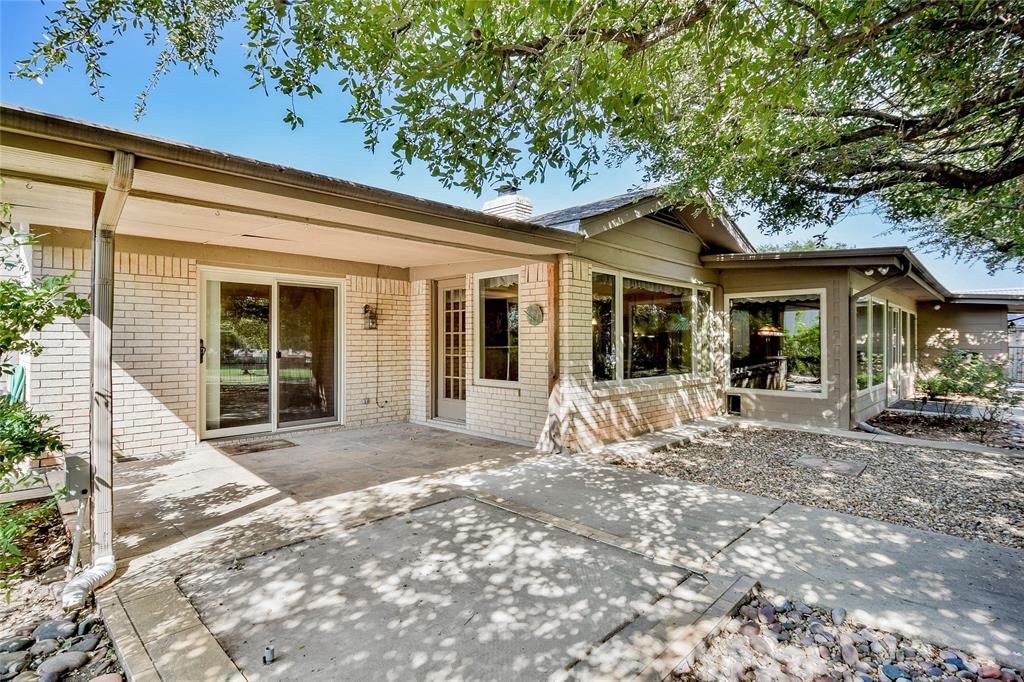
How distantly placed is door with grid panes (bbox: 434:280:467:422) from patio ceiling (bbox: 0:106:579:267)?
1.33m

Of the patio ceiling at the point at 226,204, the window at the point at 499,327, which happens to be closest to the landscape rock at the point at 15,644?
the patio ceiling at the point at 226,204

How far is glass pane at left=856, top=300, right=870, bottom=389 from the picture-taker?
338 inches

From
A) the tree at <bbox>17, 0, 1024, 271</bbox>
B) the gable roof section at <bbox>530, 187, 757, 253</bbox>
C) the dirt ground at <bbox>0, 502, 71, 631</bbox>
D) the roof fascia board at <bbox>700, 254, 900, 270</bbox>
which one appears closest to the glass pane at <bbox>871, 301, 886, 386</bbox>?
the roof fascia board at <bbox>700, 254, 900, 270</bbox>

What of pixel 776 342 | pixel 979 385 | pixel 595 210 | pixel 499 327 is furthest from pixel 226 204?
pixel 979 385

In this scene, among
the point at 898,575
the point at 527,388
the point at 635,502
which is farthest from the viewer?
the point at 527,388

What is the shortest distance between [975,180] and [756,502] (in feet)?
11.9

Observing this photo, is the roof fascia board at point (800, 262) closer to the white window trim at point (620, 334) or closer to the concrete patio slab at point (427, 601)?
the white window trim at point (620, 334)

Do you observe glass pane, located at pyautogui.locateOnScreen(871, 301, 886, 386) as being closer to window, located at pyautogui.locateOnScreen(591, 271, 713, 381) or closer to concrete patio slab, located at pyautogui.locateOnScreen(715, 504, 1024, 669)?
window, located at pyautogui.locateOnScreen(591, 271, 713, 381)

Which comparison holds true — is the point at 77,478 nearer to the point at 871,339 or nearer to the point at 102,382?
the point at 102,382

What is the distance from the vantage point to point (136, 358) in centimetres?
562

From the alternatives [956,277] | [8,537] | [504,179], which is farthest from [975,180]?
[956,277]

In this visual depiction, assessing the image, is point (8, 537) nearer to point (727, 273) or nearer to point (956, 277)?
point (727, 273)

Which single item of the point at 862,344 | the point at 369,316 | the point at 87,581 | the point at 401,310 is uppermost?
the point at 401,310

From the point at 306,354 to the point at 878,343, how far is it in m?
10.5
